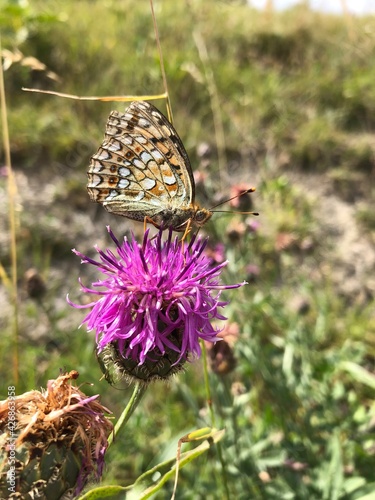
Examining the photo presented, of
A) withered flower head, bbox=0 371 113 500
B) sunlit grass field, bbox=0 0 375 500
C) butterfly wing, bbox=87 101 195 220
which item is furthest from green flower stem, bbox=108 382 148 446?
butterfly wing, bbox=87 101 195 220

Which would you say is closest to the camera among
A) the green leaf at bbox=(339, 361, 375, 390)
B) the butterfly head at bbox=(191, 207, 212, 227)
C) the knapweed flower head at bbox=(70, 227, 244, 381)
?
the knapweed flower head at bbox=(70, 227, 244, 381)

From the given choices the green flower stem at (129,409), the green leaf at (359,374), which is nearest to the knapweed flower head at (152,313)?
the green flower stem at (129,409)

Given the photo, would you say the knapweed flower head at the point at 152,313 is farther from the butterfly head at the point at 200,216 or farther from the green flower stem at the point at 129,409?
the butterfly head at the point at 200,216

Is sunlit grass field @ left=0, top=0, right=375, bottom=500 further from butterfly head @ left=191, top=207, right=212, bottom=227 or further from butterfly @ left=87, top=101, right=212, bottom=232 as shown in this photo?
butterfly head @ left=191, top=207, right=212, bottom=227

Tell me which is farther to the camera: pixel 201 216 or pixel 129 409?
pixel 201 216

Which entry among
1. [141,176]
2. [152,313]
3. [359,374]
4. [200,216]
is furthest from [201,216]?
[359,374]

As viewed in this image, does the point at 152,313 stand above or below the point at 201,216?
below

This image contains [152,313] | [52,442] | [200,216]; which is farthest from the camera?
[200,216]

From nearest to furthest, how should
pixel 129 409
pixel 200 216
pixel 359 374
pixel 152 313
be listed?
1. pixel 129 409
2. pixel 152 313
3. pixel 200 216
4. pixel 359 374

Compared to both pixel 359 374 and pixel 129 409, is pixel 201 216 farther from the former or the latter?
pixel 359 374

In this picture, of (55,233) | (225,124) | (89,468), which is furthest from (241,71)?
(89,468)
